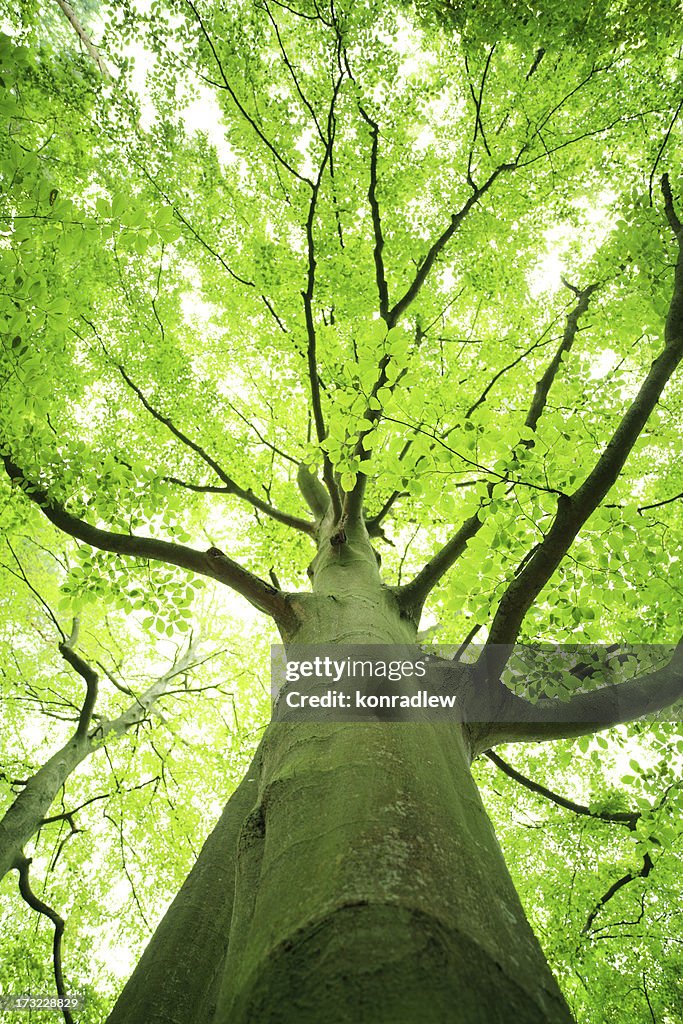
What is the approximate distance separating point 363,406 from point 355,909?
1937 mm

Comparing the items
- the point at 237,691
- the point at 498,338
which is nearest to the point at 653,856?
the point at 498,338

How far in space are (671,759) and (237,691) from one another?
26.5 feet

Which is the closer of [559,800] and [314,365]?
[314,365]

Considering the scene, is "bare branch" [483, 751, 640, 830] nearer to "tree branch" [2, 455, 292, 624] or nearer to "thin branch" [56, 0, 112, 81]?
"tree branch" [2, 455, 292, 624]

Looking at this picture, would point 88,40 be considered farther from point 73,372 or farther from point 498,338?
point 498,338

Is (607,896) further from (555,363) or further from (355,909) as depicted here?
(355,909)

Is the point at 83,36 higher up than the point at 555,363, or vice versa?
the point at 83,36

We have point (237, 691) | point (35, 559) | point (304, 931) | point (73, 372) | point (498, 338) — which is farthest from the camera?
point (237, 691)

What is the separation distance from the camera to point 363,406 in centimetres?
243

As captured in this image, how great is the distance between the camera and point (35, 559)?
29.8 ft

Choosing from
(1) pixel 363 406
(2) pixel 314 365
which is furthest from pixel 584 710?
(2) pixel 314 365

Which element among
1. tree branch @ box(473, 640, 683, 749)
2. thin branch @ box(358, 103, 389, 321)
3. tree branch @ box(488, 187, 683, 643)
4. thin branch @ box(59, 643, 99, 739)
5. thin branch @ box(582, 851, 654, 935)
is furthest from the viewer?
thin branch @ box(59, 643, 99, 739)

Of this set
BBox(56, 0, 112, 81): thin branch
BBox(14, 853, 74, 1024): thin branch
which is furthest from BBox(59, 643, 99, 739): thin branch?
BBox(56, 0, 112, 81): thin branch

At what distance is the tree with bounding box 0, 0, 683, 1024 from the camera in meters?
1.30
